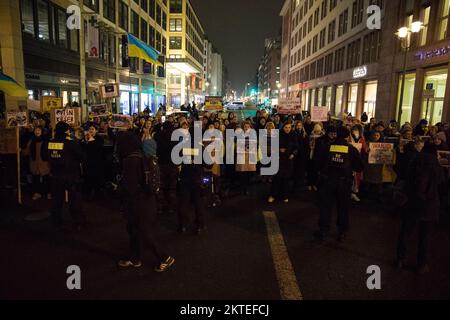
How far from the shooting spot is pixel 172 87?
64.5 meters

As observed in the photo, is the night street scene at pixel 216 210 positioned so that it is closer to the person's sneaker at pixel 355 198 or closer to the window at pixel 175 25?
the person's sneaker at pixel 355 198

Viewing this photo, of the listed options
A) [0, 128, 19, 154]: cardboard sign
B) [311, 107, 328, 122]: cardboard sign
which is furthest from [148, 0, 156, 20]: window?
[0, 128, 19, 154]: cardboard sign

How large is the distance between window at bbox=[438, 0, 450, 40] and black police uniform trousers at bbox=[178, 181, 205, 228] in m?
17.8

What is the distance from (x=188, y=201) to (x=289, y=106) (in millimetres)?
10497

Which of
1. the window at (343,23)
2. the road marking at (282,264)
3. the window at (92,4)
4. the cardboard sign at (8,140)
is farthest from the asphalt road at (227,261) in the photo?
the window at (343,23)

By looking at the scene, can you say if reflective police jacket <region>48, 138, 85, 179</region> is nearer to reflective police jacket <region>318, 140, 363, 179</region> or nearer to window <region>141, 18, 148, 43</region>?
reflective police jacket <region>318, 140, 363, 179</region>

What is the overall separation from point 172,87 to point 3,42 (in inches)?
1933

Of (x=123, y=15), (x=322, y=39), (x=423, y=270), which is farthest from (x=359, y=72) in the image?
(x=423, y=270)

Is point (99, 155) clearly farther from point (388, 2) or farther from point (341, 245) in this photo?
point (388, 2)

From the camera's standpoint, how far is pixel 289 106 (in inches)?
616

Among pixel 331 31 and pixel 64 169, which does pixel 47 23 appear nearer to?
pixel 64 169

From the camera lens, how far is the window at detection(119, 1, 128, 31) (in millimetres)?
32688

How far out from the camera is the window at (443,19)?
17547 mm
